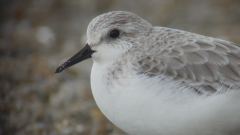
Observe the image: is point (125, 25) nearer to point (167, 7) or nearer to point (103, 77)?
point (103, 77)

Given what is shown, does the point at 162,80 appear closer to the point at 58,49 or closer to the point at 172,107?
the point at 172,107

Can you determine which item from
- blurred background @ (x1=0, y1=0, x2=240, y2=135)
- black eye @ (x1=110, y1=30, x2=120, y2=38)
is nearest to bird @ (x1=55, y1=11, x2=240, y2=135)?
black eye @ (x1=110, y1=30, x2=120, y2=38)

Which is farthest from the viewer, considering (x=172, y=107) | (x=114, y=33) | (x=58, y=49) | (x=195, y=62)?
(x=58, y=49)

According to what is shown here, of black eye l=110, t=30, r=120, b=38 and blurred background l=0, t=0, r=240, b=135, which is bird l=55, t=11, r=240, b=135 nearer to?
black eye l=110, t=30, r=120, b=38

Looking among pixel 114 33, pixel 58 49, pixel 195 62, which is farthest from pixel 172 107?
pixel 58 49

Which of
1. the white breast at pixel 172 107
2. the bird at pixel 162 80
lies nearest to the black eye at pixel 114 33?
the bird at pixel 162 80

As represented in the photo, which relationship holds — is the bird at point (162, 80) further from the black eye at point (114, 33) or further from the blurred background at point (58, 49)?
the blurred background at point (58, 49)

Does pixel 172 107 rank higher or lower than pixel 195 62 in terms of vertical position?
lower

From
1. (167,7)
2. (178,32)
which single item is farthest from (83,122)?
(167,7)
